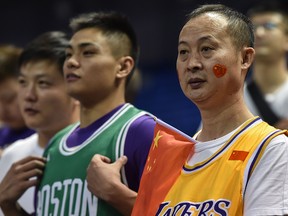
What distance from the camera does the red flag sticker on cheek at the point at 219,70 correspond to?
2.99 metres

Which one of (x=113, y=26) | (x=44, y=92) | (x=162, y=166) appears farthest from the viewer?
(x=44, y=92)

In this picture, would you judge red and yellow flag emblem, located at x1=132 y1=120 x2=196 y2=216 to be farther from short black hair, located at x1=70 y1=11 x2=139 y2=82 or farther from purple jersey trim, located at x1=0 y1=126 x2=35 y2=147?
purple jersey trim, located at x1=0 y1=126 x2=35 y2=147

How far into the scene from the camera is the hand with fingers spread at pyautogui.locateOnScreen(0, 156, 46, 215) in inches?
155

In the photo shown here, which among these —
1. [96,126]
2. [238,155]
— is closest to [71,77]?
[96,126]

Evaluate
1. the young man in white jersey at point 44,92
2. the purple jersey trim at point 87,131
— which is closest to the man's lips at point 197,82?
the purple jersey trim at point 87,131

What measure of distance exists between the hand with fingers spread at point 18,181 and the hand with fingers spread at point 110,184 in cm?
44

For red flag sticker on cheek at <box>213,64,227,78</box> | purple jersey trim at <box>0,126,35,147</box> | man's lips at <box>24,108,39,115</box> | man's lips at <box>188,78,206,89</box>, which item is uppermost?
red flag sticker on cheek at <box>213,64,227,78</box>

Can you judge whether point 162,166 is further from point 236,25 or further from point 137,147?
point 236,25

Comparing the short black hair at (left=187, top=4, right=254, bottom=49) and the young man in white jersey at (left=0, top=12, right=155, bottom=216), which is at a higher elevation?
the short black hair at (left=187, top=4, right=254, bottom=49)

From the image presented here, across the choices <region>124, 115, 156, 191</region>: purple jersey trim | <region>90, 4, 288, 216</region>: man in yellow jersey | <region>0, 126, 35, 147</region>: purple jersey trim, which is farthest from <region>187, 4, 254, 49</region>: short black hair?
<region>0, 126, 35, 147</region>: purple jersey trim

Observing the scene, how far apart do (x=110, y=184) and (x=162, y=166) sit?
1.28 ft

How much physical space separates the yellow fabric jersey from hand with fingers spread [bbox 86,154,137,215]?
1.48 feet

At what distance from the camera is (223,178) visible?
2.87 meters

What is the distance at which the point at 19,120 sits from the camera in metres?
5.43
